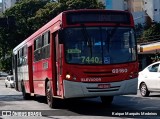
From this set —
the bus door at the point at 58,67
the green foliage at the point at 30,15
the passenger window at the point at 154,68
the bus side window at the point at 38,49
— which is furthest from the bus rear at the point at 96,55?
the green foliage at the point at 30,15

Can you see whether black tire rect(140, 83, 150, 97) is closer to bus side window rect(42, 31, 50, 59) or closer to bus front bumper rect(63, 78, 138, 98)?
bus side window rect(42, 31, 50, 59)

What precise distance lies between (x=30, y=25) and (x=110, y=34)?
48.6 m

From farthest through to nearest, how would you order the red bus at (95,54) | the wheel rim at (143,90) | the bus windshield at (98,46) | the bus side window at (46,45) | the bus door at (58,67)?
1. the wheel rim at (143,90)
2. the bus side window at (46,45)
3. the bus door at (58,67)
4. the bus windshield at (98,46)
5. the red bus at (95,54)

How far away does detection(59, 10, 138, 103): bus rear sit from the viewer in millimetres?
12570

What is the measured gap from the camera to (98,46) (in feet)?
42.1

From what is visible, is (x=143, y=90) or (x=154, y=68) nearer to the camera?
(x=154, y=68)

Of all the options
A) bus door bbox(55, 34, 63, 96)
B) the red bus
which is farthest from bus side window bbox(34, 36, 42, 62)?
the red bus

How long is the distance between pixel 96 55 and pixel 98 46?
0.30 m

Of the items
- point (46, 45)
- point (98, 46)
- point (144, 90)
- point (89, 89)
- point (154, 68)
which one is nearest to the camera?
point (89, 89)

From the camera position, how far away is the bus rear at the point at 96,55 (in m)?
12.6

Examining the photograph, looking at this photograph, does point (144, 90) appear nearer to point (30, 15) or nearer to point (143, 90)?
point (143, 90)

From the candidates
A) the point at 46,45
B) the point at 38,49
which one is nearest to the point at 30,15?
the point at 38,49

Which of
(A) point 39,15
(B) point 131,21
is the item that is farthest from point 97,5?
(B) point 131,21

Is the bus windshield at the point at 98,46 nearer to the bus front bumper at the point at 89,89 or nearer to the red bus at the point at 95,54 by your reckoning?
the red bus at the point at 95,54
